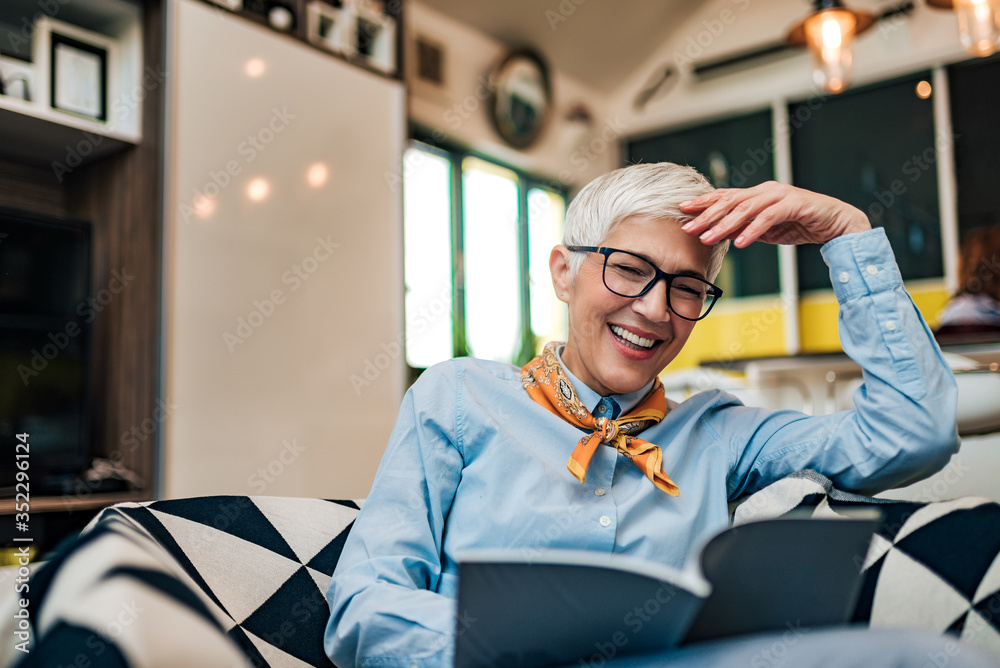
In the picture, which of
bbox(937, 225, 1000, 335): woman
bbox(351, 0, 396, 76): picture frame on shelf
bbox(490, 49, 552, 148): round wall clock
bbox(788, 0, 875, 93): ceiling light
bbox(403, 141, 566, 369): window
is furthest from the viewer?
bbox(490, 49, 552, 148): round wall clock

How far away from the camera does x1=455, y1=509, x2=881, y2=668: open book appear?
64cm

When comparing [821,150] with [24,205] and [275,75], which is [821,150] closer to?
[275,75]

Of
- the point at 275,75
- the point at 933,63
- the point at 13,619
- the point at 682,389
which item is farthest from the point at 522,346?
the point at 13,619

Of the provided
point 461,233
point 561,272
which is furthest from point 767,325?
point 561,272

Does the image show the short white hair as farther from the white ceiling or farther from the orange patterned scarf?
the white ceiling

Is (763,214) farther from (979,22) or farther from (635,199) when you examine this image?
(979,22)

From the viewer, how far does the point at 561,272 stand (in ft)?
4.32

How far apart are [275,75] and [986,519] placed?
2.81 m

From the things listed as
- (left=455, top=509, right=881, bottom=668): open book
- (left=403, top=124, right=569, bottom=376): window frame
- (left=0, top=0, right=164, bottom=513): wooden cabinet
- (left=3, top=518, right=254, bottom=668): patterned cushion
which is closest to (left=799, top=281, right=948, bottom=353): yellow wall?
(left=403, top=124, right=569, bottom=376): window frame

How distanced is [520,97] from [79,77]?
3.10m

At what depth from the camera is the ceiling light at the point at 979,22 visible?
2.83 m

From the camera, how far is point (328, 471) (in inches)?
126

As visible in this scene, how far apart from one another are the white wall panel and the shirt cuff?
7.06 feet

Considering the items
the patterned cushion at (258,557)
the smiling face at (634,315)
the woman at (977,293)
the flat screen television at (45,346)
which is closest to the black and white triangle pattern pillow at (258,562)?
the patterned cushion at (258,557)
